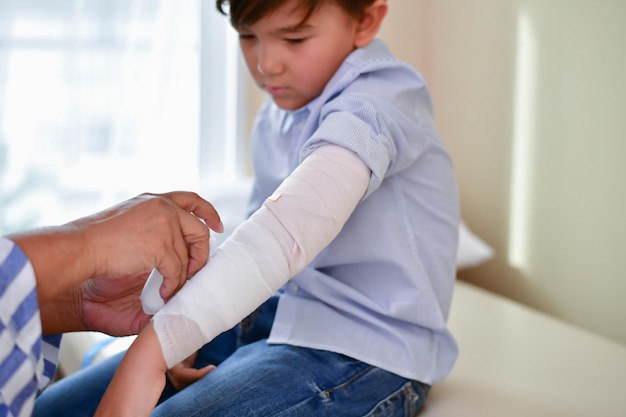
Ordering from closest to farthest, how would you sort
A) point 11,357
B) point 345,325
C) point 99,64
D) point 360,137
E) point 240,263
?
point 11,357, point 240,263, point 360,137, point 345,325, point 99,64

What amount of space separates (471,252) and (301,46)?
932mm

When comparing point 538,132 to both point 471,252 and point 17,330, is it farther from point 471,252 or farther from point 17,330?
point 17,330

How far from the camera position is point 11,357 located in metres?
0.67

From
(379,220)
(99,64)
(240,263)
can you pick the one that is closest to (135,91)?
(99,64)

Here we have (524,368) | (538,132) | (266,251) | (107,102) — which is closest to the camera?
(266,251)

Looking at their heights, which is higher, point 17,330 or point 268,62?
point 268,62

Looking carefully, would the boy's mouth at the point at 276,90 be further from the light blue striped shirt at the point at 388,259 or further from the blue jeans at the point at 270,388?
the blue jeans at the point at 270,388

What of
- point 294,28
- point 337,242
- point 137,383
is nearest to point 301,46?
point 294,28

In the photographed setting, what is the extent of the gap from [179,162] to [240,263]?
129 cm

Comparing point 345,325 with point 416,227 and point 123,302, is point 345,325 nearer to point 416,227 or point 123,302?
point 416,227

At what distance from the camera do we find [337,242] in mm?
1060

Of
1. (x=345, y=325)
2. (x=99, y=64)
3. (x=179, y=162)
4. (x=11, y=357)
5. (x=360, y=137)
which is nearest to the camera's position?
(x=11, y=357)

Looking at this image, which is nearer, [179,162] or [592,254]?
[592,254]

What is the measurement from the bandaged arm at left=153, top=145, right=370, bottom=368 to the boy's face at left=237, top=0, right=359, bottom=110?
0.22 meters
